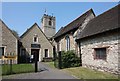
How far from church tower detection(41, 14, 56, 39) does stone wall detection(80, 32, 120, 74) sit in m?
37.1

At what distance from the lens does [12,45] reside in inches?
1099

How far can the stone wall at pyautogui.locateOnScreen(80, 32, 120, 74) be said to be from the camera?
1434 cm

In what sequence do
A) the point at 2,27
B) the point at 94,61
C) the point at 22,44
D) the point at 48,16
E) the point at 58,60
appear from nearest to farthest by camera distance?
1. the point at 94,61
2. the point at 58,60
3. the point at 2,27
4. the point at 22,44
5. the point at 48,16

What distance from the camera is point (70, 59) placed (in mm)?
20781

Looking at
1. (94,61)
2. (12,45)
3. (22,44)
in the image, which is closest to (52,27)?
(22,44)

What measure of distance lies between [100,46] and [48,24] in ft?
139

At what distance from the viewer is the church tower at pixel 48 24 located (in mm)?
56625

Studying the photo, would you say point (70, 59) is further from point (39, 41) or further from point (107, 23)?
point (39, 41)

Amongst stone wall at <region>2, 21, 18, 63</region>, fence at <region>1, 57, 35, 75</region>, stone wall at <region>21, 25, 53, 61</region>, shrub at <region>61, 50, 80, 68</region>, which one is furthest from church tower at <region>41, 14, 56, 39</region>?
fence at <region>1, 57, 35, 75</region>

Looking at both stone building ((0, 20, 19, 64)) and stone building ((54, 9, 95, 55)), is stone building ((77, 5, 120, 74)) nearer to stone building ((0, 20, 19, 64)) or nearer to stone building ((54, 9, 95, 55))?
stone building ((54, 9, 95, 55))

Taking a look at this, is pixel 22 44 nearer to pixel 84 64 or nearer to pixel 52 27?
pixel 84 64

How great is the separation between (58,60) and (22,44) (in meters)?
14.2

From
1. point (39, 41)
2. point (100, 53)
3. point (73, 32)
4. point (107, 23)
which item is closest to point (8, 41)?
point (39, 41)

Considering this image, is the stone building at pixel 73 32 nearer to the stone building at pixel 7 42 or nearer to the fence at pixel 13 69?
the fence at pixel 13 69
